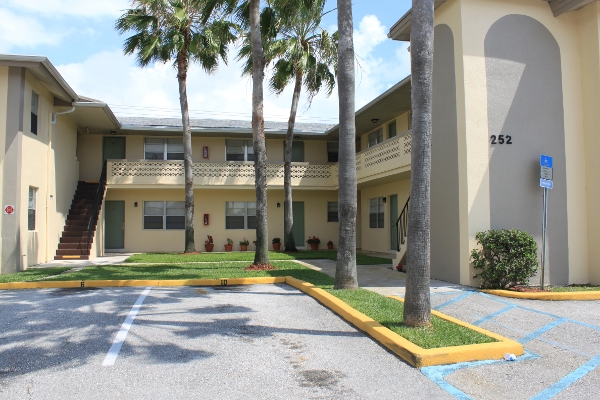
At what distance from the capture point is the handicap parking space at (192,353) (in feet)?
15.1

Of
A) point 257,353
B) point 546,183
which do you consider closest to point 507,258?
point 546,183

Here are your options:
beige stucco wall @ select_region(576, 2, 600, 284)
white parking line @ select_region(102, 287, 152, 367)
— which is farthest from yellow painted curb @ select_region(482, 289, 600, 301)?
white parking line @ select_region(102, 287, 152, 367)

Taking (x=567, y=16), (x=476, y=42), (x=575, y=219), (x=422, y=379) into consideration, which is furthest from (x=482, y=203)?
(x=422, y=379)

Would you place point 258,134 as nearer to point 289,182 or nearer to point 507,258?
point 289,182

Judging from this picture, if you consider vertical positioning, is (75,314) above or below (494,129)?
below

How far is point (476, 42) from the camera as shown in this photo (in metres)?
10.7

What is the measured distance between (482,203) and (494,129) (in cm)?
168

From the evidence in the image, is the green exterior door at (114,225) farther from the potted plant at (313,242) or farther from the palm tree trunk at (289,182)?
the potted plant at (313,242)

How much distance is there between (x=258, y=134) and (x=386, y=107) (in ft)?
21.3

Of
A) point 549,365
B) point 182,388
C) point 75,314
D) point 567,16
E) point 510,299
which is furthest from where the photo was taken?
point 567,16

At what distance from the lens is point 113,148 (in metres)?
22.9

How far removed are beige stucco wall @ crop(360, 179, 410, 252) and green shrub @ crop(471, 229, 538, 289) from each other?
864 cm

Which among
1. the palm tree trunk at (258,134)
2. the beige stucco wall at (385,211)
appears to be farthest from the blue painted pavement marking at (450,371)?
the beige stucco wall at (385,211)

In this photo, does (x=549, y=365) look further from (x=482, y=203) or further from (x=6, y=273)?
(x=6, y=273)
